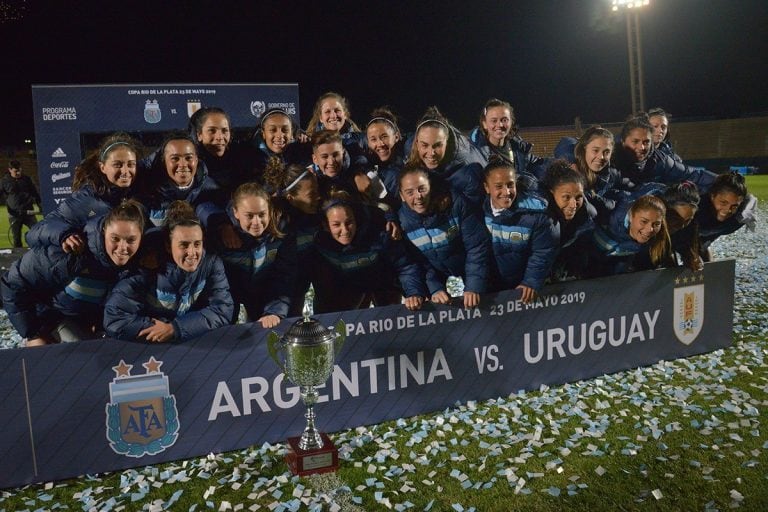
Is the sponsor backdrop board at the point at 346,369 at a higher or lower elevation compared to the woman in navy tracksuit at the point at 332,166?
lower

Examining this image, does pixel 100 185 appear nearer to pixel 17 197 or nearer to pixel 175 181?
pixel 175 181

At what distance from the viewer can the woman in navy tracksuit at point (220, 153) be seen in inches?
194

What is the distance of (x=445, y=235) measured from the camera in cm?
480

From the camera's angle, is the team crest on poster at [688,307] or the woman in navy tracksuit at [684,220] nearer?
the woman in navy tracksuit at [684,220]

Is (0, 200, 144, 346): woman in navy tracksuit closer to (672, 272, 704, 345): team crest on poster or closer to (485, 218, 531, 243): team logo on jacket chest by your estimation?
(485, 218, 531, 243): team logo on jacket chest

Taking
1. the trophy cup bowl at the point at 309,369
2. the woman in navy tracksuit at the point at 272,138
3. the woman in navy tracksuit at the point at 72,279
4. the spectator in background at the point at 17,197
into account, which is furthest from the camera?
the spectator in background at the point at 17,197

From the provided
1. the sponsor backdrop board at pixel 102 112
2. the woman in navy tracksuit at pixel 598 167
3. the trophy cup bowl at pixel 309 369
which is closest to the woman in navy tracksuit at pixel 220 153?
the trophy cup bowl at pixel 309 369

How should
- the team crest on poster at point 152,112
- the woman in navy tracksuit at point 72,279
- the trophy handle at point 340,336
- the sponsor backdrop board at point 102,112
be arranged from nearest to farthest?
the woman in navy tracksuit at point 72,279
the trophy handle at point 340,336
the sponsor backdrop board at point 102,112
the team crest on poster at point 152,112

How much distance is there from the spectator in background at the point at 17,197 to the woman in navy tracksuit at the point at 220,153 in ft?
32.2

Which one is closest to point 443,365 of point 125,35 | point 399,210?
point 399,210

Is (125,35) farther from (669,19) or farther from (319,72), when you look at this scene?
(669,19)

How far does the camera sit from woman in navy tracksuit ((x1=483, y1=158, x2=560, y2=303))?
4715 mm

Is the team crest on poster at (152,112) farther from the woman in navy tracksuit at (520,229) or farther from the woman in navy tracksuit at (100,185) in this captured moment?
the woman in navy tracksuit at (520,229)

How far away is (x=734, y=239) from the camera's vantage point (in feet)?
44.0
